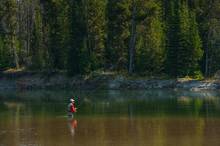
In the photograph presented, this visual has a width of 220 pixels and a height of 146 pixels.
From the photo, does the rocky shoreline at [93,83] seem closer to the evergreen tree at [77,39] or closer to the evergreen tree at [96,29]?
the evergreen tree at [77,39]

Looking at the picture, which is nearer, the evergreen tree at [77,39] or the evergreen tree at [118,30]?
the evergreen tree at [118,30]

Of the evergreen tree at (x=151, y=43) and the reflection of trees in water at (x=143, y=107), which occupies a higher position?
the evergreen tree at (x=151, y=43)

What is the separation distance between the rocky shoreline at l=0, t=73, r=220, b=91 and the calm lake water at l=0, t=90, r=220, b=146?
2134 cm

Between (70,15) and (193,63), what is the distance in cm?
2145

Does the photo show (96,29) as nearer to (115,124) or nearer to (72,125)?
(72,125)

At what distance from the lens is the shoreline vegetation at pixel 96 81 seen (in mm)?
83125

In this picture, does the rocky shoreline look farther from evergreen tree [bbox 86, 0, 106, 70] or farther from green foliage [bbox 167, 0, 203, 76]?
evergreen tree [bbox 86, 0, 106, 70]

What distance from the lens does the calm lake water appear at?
104 feet

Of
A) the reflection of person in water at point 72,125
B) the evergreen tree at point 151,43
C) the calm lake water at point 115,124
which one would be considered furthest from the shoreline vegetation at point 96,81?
the reflection of person in water at point 72,125

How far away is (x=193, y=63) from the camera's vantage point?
3430 inches

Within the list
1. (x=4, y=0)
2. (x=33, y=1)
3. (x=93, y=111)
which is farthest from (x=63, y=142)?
(x=33, y=1)

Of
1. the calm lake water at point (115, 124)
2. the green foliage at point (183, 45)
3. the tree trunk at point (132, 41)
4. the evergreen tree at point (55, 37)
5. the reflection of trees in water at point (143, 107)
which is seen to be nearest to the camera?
the calm lake water at point (115, 124)

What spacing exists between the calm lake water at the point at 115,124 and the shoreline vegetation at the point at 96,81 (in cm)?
2161

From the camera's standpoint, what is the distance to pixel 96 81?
88.6m
